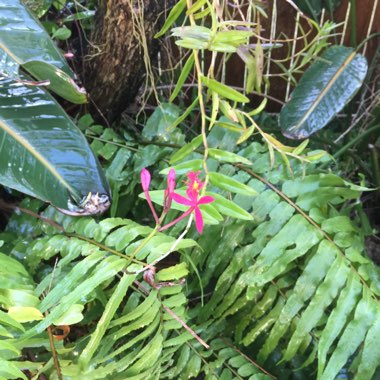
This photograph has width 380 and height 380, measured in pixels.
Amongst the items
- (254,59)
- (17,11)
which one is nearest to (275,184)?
(254,59)

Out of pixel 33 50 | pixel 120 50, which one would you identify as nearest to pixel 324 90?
pixel 120 50

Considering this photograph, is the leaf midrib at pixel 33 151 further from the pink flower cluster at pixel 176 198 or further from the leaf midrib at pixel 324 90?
the leaf midrib at pixel 324 90

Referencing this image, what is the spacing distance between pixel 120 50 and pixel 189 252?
473mm

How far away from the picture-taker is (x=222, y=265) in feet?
2.65

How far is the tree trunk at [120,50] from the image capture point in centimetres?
88

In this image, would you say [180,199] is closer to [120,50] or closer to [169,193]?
[169,193]

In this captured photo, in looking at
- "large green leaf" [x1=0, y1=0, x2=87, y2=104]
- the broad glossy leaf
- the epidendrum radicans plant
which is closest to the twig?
the epidendrum radicans plant

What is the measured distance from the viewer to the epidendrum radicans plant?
608mm

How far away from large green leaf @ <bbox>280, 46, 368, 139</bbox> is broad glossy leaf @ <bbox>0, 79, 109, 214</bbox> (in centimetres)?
51

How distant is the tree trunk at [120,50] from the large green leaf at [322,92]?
0.37m

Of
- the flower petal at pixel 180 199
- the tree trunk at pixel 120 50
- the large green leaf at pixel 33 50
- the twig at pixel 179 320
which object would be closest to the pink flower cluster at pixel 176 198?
the flower petal at pixel 180 199

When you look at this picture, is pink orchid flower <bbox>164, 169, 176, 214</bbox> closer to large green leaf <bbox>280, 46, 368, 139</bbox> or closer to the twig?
the twig

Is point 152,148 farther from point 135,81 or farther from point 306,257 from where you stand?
point 306,257

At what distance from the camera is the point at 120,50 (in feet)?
3.10
